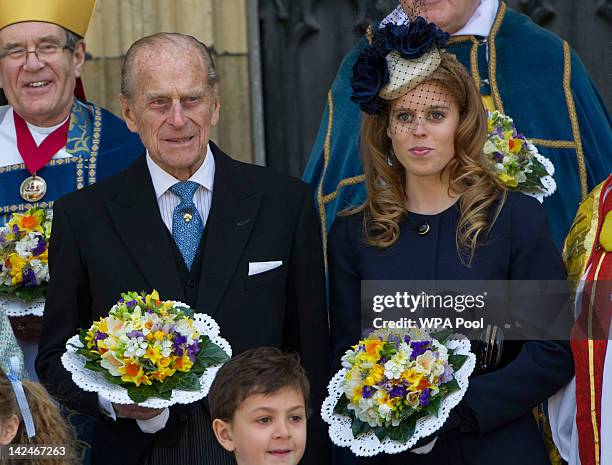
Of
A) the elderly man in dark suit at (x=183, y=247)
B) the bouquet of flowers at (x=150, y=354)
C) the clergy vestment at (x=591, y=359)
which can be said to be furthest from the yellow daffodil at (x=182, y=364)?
the clergy vestment at (x=591, y=359)

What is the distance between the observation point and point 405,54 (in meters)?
4.76

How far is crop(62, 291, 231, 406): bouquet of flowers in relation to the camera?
4.28m

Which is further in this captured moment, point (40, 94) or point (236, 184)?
point (40, 94)

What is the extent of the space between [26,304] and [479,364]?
1.57 metres

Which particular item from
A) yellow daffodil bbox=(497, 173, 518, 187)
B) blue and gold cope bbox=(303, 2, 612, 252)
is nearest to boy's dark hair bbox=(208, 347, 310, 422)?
yellow daffodil bbox=(497, 173, 518, 187)

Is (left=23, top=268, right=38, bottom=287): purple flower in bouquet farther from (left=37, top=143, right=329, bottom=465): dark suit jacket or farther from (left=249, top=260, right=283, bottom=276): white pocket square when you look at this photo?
(left=249, top=260, right=283, bottom=276): white pocket square

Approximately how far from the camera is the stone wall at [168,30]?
660cm

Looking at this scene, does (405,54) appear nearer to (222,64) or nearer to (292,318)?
(292,318)

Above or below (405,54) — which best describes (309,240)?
below

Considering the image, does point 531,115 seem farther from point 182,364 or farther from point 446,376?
point 182,364

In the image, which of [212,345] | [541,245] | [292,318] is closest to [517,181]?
[541,245]

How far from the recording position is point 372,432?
4.37 meters

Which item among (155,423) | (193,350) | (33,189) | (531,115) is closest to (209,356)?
(193,350)

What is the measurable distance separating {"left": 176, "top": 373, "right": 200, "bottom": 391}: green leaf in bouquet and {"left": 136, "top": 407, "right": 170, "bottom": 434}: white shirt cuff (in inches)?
6.5
